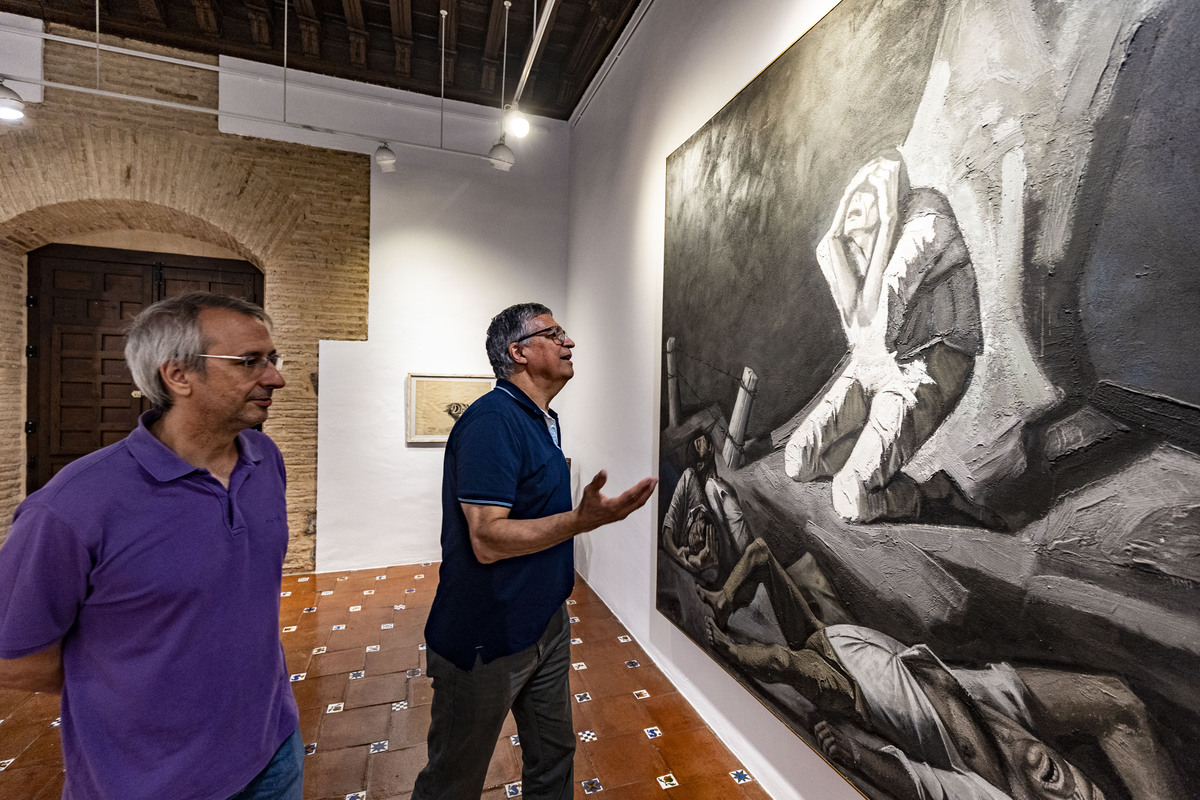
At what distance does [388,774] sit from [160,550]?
1.78 metres

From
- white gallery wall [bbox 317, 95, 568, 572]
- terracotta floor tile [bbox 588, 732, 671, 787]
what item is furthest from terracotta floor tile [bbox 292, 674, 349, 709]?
white gallery wall [bbox 317, 95, 568, 572]

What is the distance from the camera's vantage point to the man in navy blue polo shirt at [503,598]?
4.65ft

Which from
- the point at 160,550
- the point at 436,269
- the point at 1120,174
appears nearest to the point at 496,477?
the point at 160,550

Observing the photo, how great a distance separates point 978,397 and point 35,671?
2176 mm

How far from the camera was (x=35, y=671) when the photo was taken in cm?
100

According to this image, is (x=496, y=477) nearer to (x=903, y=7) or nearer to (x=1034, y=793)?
(x=1034, y=793)

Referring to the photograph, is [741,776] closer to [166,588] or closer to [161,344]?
[166,588]

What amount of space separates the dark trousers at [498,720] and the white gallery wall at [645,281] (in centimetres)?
98

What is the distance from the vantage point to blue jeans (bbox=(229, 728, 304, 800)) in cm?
120

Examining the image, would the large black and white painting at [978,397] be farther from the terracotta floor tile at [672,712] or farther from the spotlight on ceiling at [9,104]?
the spotlight on ceiling at [9,104]

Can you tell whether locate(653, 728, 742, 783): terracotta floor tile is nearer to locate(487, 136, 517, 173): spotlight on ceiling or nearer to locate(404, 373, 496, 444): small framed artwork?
locate(404, 373, 496, 444): small framed artwork

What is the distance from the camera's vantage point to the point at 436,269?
495 cm

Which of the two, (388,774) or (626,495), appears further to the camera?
(388,774)

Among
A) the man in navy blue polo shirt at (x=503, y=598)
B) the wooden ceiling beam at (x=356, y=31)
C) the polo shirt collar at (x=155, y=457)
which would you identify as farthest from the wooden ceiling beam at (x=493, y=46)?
the polo shirt collar at (x=155, y=457)
